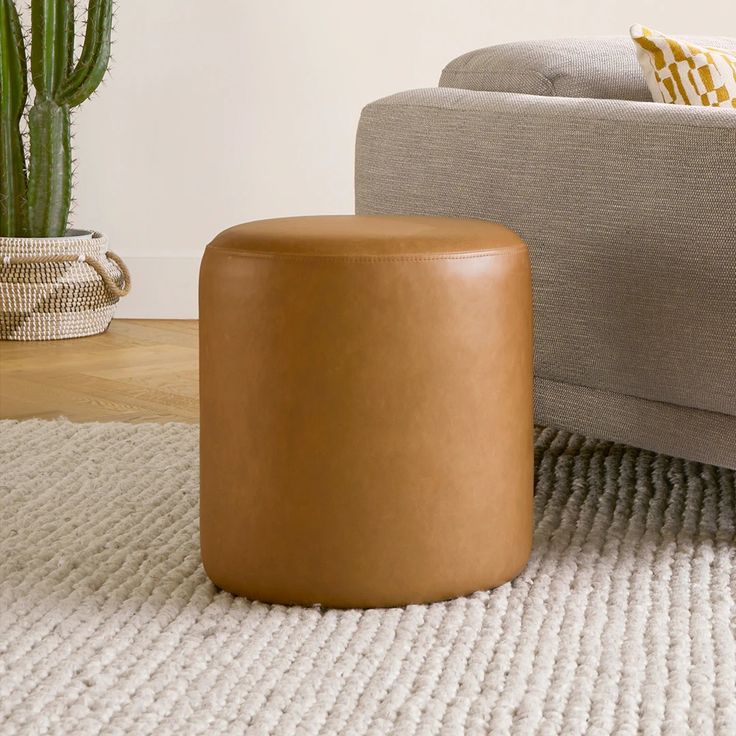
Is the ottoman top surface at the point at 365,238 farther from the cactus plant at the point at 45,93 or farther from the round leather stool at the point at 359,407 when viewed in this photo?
the cactus plant at the point at 45,93

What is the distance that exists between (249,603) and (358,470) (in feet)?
0.66

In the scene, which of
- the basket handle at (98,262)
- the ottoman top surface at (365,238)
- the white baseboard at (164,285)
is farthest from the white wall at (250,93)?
the ottoman top surface at (365,238)

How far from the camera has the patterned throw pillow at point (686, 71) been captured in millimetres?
1675

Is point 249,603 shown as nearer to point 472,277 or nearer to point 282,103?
point 472,277

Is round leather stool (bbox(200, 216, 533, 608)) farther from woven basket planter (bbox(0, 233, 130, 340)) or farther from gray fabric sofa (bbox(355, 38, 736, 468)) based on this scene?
woven basket planter (bbox(0, 233, 130, 340))

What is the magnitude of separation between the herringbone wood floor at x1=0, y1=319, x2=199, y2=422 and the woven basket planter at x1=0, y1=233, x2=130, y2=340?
0.14ft

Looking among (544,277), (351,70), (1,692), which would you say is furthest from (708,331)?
(351,70)

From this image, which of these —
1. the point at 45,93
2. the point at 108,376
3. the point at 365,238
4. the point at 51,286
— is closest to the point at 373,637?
the point at 365,238

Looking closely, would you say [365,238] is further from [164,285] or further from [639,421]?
[164,285]

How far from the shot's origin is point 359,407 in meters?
1.25

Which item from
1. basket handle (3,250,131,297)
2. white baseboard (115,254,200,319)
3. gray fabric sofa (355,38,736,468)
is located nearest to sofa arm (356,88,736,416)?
gray fabric sofa (355,38,736,468)

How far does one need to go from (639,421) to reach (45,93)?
6.36 ft

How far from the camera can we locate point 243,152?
3328 millimetres

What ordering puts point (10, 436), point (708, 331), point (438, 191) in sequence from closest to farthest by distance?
point (708, 331), point (438, 191), point (10, 436)
